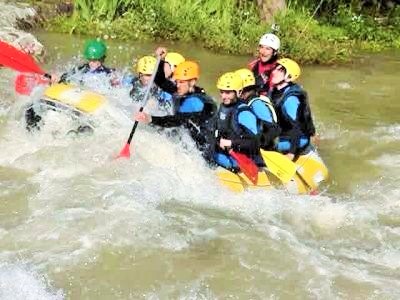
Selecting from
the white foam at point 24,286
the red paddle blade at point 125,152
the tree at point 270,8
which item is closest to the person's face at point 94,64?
the red paddle blade at point 125,152

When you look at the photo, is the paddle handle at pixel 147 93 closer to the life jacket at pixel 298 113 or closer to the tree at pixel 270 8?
the life jacket at pixel 298 113

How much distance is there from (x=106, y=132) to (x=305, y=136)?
72.8 inches

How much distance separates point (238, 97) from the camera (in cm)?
664

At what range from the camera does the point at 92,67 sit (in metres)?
7.89

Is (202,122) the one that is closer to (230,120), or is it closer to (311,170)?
(230,120)

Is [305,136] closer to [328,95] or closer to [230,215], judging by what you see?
[230,215]

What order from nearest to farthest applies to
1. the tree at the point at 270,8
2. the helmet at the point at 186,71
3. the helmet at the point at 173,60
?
the helmet at the point at 186,71, the helmet at the point at 173,60, the tree at the point at 270,8

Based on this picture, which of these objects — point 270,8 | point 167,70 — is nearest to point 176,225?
point 167,70

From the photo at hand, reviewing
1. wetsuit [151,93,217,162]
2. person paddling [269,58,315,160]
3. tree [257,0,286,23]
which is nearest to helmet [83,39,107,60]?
wetsuit [151,93,217,162]

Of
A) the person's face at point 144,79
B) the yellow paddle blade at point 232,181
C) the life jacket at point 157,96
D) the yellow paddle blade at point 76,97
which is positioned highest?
the person's face at point 144,79

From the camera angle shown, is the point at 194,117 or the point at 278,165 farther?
the point at 194,117

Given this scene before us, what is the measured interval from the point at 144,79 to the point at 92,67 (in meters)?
0.59

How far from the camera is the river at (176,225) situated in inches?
205

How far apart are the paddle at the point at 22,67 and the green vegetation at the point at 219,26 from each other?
4.52 m
